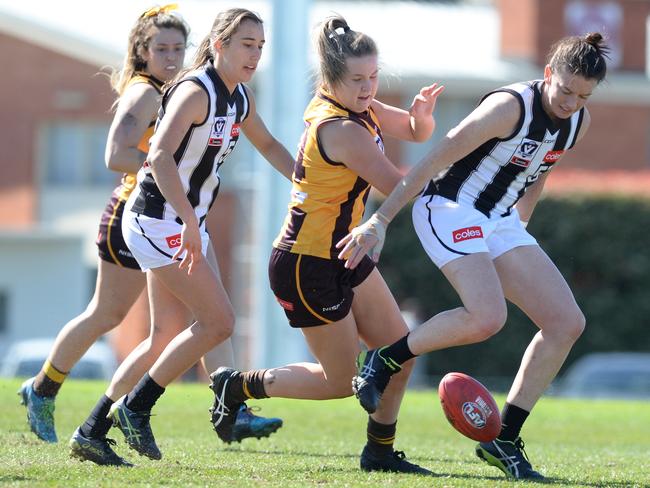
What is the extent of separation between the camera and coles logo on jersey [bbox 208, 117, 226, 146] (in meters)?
6.34

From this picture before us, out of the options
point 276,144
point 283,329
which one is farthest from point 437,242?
point 283,329

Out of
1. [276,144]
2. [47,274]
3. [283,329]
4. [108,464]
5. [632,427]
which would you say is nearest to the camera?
[108,464]

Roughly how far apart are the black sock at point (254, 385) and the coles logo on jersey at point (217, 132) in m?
1.19

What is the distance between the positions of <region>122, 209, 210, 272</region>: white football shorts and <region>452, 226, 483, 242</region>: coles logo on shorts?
52.8 inches

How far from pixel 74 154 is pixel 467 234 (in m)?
26.8

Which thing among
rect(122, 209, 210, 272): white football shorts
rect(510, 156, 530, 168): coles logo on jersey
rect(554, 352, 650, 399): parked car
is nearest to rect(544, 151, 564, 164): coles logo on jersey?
rect(510, 156, 530, 168): coles logo on jersey

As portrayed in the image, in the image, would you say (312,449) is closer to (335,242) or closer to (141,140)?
(335,242)

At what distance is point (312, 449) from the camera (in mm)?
7602

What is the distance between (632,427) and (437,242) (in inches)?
186

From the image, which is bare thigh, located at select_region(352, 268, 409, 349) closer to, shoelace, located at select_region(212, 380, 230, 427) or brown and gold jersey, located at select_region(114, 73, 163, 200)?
shoelace, located at select_region(212, 380, 230, 427)

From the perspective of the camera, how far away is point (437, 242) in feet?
20.9

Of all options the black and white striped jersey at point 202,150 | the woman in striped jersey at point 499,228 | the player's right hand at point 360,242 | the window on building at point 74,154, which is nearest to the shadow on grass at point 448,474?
the woman in striped jersey at point 499,228

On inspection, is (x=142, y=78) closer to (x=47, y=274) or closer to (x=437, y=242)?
(x=437, y=242)

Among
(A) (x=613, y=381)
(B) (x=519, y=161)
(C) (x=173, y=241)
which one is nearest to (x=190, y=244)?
(C) (x=173, y=241)
